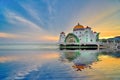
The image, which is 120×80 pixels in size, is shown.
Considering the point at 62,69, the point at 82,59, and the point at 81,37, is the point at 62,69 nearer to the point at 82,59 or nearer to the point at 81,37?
the point at 82,59

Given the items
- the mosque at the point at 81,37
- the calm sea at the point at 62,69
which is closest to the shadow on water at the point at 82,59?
the calm sea at the point at 62,69

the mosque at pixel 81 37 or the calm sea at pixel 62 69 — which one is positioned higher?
the mosque at pixel 81 37

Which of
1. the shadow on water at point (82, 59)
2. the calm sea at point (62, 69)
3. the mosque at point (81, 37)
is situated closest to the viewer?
the calm sea at point (62, 69)

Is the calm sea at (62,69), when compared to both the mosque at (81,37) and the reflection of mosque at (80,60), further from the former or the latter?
the mosque at (81,37)

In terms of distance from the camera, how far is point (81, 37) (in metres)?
24.3

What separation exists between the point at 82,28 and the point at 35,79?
2039 centimetres

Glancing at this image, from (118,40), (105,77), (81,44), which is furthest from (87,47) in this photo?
(105,77)

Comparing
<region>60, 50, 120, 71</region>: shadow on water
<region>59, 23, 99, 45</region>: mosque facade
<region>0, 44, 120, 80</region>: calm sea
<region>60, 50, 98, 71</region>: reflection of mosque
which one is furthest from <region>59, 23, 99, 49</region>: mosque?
<region>0, 44, 120, 80</region>: calm sea

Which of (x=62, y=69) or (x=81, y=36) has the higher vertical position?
(x=81, y=36)

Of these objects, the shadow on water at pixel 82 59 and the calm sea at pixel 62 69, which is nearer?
the calm sea at pixel 62 69

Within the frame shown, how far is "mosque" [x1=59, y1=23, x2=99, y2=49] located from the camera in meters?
22.5

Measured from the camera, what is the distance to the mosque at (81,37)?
74.0 ft

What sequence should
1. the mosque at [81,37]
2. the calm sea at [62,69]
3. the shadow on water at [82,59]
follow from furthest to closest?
the mosque at [81,37]
the shadow on water at [82,59]
the calm sea at [62,69]

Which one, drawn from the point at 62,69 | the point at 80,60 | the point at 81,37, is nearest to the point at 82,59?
the point at 80,60
